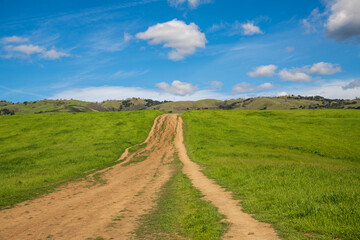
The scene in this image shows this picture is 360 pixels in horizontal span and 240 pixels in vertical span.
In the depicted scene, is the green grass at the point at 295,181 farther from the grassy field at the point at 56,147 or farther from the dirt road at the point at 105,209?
the grassy field at the point at 56,147

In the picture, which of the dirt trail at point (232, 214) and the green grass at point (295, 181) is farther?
the green grass at point (295, 181)

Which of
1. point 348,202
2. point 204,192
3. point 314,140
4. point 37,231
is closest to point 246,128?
point 314,140

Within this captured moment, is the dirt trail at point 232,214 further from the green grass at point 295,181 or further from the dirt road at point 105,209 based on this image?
the green grass at point 295,181

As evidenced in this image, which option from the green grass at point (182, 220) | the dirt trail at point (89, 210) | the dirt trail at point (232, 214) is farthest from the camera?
the dirt trail at point (89, 210)

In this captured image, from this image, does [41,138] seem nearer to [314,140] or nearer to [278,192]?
[278,192]

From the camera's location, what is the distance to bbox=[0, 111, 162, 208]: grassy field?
21.2 metres

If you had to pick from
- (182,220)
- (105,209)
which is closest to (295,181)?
(182,220)

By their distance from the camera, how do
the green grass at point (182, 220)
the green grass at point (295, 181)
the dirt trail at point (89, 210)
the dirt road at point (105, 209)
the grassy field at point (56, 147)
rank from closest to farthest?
the green grass at point (295, 181)
the green grass at point (182, 220)
the dirt road at point (105, 209)
the dirt trail at point (89, 210)
the grassy field at point (56, 147)

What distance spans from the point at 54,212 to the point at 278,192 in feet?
41.6

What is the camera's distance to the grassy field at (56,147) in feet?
69.5

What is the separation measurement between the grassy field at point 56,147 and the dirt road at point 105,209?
2688mm

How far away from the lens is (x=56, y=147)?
41.4 meters

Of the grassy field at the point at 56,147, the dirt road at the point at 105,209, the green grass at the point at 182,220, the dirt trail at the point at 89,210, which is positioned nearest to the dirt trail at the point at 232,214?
the dirt road at the point at 105,209

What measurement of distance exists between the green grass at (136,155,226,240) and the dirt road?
51cm
